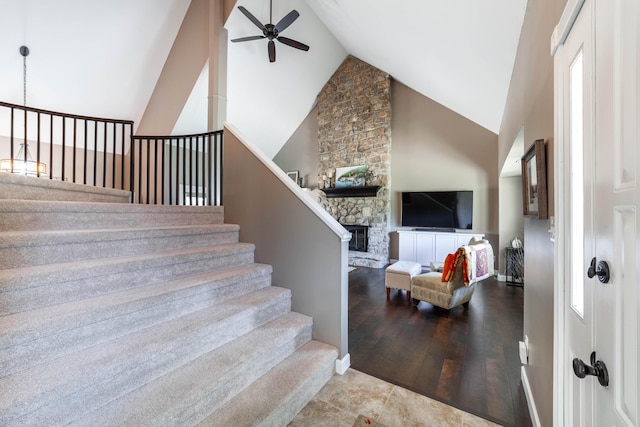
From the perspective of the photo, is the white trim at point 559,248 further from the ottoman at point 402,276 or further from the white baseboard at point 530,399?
the ottoman at point 402,276

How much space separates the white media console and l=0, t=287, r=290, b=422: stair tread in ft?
15.7

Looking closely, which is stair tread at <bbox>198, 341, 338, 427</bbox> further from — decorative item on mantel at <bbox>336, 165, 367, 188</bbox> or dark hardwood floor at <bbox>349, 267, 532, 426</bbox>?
decorative item on mantel at <bbox>336, 165, 367, 188</bbox>

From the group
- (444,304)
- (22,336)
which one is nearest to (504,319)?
(444,304)

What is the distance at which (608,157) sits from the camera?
78 centimetres

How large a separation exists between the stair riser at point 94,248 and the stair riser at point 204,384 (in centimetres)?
103

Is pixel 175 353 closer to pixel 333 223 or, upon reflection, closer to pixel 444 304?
pixel 333 223

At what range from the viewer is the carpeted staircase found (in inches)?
47.1

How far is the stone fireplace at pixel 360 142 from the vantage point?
648 centimetres

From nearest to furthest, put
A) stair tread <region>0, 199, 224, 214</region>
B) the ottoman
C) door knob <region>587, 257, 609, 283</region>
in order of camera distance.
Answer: door knob <region>587, 257, 609, 283</region>
stair tread <region>0, 199, 224, 214</region>
the ottoman

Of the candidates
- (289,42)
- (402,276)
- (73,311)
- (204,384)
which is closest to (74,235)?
(73,311)

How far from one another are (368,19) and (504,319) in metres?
4.50

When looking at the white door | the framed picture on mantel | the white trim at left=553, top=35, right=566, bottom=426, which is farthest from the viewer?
the framed picture on mantel

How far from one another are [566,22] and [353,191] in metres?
5.64

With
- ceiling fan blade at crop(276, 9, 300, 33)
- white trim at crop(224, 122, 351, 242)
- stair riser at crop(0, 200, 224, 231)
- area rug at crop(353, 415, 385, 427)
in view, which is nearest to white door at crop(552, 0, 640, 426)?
area rug at crop(353, 415, 385, 427)
